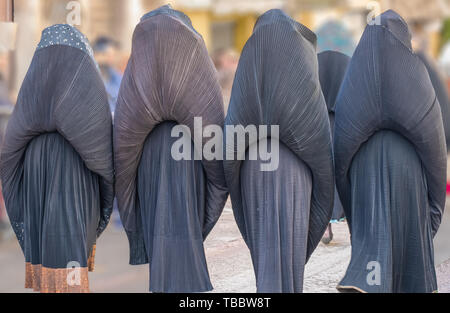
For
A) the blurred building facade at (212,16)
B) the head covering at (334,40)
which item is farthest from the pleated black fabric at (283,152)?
the blurred building facade at (212,16)

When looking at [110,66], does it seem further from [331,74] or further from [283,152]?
[283,152]

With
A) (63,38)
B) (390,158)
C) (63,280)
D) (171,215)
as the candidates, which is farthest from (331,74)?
(63,280)

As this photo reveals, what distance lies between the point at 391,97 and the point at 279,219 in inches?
23.7

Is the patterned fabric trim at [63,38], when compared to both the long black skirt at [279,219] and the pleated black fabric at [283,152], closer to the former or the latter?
the pleated black fabric at [283,152]

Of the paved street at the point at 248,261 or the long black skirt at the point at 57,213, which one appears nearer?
the long black skirt at the point at 57,213

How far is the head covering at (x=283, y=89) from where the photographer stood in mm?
2377

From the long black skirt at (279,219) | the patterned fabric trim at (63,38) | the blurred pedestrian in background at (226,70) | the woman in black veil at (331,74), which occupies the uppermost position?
the blurred pedestrian in background at (226,70)

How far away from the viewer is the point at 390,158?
2.49 m

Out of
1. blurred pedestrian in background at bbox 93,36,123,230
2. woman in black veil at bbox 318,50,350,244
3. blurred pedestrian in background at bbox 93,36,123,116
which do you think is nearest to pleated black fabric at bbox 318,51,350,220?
woman in black veil at bbox 318,50,350,244

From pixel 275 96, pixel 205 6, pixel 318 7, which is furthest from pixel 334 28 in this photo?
pixel 318 7

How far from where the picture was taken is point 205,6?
988 cm
